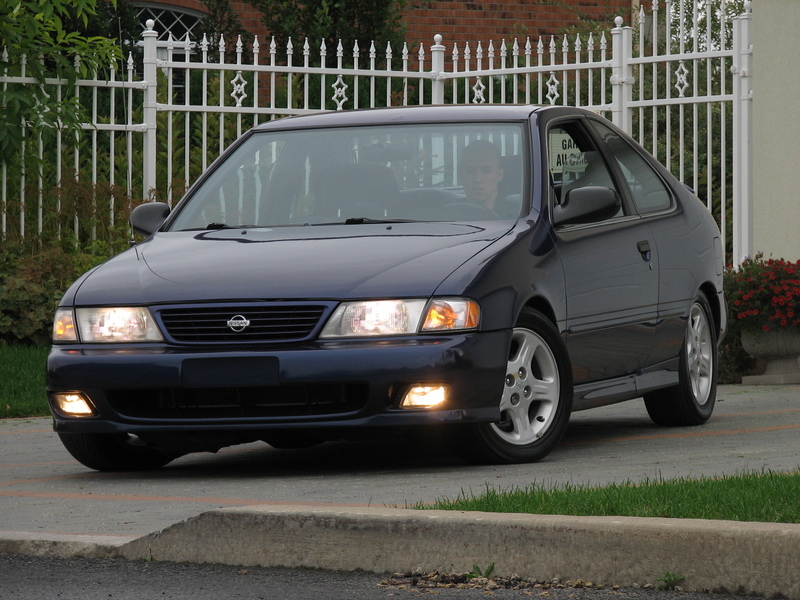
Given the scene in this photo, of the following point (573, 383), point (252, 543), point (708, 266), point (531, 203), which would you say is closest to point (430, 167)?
point (531, 203)

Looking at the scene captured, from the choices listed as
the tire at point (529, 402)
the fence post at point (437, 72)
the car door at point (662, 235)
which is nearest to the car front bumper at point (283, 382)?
the tire at point (529, 402)

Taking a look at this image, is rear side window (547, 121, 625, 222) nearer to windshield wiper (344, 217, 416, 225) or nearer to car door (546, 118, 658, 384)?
car door (546, 118, 658, 384)

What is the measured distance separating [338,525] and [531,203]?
2.81 meters

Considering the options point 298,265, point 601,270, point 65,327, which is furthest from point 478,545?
point 601,270

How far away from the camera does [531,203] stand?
301 inches

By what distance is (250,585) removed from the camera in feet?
16.4

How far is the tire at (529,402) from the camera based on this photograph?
7.09 meters

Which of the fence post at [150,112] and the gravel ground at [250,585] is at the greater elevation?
the fence post at [150,112]

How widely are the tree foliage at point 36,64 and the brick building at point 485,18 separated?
389 inches

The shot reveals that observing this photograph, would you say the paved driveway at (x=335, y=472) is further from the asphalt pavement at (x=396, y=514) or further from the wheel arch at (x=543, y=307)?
the wheel arch at (x=543, y=307)

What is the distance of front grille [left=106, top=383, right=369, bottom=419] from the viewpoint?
268 inches

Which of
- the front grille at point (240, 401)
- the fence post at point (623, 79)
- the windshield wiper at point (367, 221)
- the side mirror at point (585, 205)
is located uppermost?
the fence post at point (623, 79)

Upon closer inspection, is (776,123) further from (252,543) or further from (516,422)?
(252,543)

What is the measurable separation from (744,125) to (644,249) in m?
5.06
